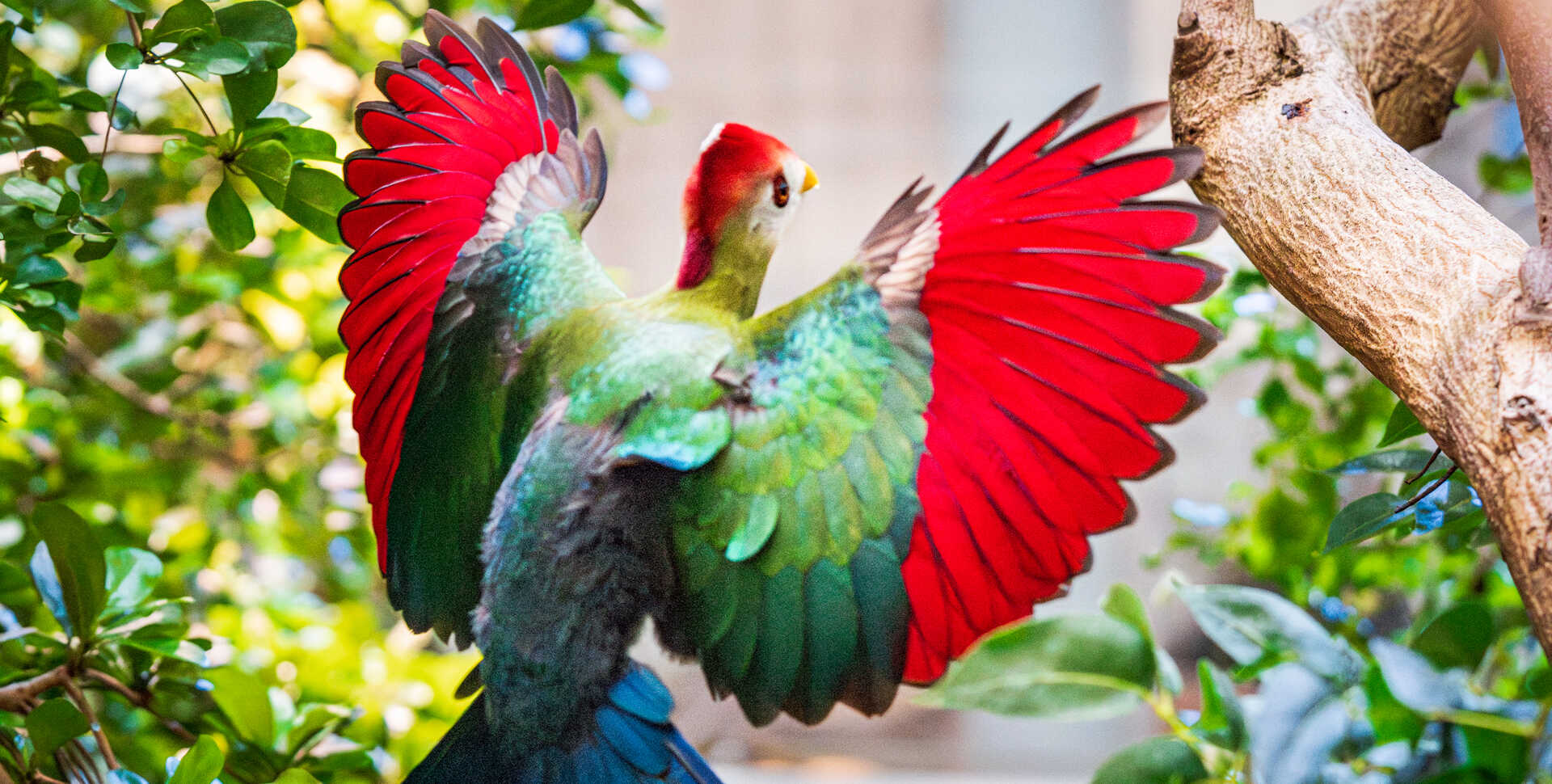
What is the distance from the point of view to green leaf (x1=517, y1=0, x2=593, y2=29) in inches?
25.6

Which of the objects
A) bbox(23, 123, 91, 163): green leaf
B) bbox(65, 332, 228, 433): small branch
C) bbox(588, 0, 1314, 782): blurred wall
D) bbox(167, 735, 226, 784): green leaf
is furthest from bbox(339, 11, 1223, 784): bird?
bbox(588, 0, 1314, 782): blurred wall

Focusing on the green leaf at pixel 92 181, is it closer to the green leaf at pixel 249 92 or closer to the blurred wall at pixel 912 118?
the green leaf at pixel 249 92

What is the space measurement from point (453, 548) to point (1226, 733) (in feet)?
1.67

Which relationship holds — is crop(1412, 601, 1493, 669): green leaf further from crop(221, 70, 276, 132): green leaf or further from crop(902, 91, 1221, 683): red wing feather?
crop(221, 70, 276, 132): green leaf

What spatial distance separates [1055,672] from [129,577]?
61 cm

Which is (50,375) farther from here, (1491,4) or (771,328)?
(1491,4)

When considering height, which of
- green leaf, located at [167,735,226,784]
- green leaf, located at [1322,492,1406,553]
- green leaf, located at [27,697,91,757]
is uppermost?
green leaf, located at [1322,492,1406,553]

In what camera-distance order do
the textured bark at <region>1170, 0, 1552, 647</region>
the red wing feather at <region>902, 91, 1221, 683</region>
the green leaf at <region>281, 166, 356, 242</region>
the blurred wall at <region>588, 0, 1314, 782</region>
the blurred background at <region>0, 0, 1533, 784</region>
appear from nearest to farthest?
the textured bark at <region>1170, 0, 1552, 647</region> < the red wing feather at <region>902, 91, 1221, 683</region> < the green leaf at <region>281, 166, 356, 242</region> < the blurred background at <region>0, 0, 1533, 784</region> < the blurred wall at <region>588, 0, 1314, 782</region>

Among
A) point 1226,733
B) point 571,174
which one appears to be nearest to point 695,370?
point 571,174

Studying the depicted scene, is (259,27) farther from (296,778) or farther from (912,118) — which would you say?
(912,118)

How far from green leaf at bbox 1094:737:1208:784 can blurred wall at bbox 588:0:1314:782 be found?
3.92 feet

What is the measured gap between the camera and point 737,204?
0.57 meters

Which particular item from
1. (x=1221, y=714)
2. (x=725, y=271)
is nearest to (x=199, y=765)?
(x=725, y=271)

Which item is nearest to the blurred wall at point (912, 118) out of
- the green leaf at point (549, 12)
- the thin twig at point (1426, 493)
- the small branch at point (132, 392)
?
the small branch at point (132, 392)
